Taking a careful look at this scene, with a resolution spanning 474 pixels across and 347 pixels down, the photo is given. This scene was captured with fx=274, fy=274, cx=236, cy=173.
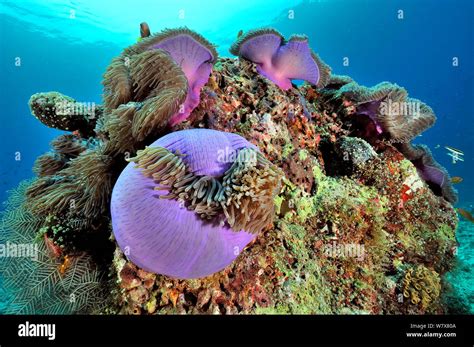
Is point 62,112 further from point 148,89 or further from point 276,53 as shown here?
point 276,53

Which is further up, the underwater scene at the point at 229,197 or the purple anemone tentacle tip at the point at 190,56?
the purple anemone tentacle tip at the point at 190,56

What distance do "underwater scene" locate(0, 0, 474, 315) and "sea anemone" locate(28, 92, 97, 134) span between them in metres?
0.02

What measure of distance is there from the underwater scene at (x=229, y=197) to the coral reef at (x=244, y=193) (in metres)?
0.02

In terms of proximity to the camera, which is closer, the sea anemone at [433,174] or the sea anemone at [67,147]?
the sea anemone at [67,147]

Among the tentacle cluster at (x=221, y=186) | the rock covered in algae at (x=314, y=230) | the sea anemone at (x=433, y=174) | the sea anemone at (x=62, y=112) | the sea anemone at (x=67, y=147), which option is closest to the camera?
the tentacle cluster at (x=221, y=186)

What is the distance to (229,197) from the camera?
182 cm

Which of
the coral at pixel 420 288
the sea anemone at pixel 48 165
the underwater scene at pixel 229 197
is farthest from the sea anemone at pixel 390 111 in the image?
the sea anemone at pixel 48 165

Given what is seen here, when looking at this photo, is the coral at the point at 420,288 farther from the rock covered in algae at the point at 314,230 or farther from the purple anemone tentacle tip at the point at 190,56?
the purple anemone tentacle tip at the point at 190,56

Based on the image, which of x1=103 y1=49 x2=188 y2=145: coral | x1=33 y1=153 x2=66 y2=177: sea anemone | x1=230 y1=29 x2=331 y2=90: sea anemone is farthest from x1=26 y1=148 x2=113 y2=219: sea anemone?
x1=230 y1=29 x2=331 y2=90: sea anemone

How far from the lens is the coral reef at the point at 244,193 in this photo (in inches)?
76.0

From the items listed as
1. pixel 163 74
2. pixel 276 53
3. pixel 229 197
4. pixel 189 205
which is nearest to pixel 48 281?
pixel 189 205

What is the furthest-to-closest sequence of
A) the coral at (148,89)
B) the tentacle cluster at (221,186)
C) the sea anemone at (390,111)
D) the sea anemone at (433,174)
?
the sea anemone at (433,174)
the sea anemone at (390,111)
the coral at (148,89)
the tentacle cluster at (221,186)

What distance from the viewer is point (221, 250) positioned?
2.00m
